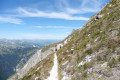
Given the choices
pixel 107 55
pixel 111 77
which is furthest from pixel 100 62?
pixel 111 77

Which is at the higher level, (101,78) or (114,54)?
(114,54)

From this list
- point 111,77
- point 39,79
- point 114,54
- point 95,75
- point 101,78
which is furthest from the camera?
point 39,79

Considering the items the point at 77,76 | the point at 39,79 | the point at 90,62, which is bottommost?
the point at 39,79

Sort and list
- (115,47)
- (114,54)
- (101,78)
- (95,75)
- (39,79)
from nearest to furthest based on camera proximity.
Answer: (101,78)
(95,75)
(114,54)
(115,47)
(39,79)

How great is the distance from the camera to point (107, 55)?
12.8 m

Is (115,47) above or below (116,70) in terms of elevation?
above

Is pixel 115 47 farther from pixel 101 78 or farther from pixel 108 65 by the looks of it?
pixel 101 78

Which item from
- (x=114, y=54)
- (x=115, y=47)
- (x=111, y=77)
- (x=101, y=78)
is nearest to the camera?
(x=111, y=77)

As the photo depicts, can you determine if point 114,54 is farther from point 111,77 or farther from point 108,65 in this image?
point 111,77

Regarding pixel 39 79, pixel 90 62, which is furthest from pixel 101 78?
pixel 39 79

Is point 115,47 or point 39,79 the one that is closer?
point 115,47

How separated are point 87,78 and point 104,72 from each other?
2126mm

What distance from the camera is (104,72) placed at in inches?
424

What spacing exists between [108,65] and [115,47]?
10.3 feet
